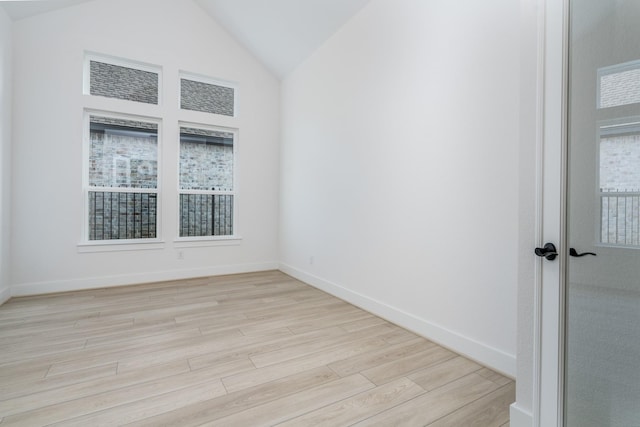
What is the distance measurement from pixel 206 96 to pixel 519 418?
5007 millimetres

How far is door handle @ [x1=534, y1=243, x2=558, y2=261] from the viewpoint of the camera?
1.35 m

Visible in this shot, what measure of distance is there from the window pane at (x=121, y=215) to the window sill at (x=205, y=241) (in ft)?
1.21

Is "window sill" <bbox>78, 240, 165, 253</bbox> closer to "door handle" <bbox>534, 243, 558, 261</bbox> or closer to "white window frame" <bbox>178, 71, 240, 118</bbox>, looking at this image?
"white window frame" <bbox>178, 71, 240, 118</bbox>

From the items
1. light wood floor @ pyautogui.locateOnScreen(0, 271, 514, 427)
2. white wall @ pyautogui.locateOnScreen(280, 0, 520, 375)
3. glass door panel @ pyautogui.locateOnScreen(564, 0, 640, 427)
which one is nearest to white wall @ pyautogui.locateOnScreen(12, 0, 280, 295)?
light wood floor @ pyautogui.locateOnScreen(0, 271, 514, 427)

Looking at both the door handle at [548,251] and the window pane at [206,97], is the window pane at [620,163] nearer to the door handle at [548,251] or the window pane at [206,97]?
the door handle at [548,251]

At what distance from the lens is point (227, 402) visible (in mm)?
1681

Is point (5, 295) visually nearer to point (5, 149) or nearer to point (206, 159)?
point (5, 149)

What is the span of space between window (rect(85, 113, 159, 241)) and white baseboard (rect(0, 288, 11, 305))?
36.5 inches

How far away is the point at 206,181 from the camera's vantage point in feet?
15.6

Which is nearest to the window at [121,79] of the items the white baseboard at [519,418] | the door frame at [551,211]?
the door frame at [551,211]

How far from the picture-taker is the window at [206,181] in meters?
4.58

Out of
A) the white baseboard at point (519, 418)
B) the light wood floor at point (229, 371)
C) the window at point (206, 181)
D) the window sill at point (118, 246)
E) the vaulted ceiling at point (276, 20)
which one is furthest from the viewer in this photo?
the window at point (206, 181)

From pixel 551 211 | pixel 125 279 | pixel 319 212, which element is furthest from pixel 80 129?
pixel 551 211

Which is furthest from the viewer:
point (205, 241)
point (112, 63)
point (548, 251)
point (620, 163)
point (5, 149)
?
point (205, 241)
